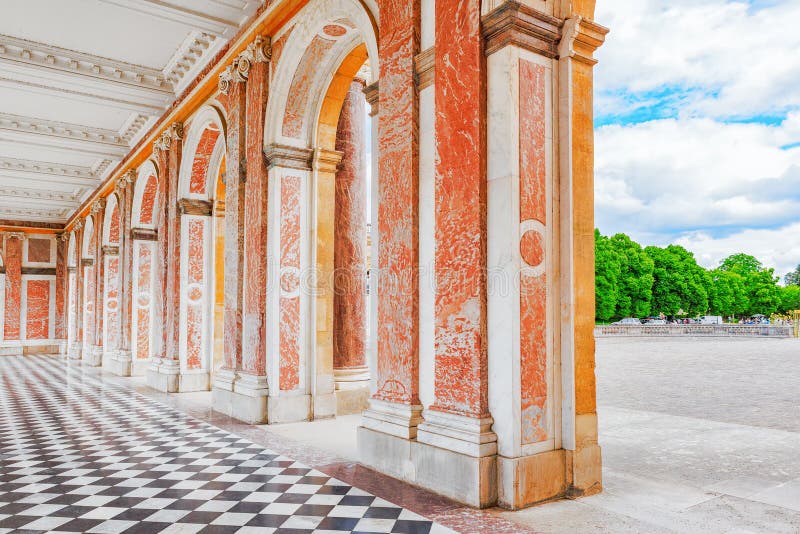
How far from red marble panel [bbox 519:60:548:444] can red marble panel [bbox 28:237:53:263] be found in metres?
31.4

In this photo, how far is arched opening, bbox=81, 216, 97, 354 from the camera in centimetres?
2323

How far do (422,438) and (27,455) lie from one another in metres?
5.31

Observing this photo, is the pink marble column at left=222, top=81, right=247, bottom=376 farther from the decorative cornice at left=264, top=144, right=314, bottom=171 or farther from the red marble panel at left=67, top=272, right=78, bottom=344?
the red marble panel at left=67, top=272, right=78, bottom=344

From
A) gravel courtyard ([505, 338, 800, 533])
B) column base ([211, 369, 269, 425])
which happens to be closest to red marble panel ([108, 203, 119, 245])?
column base ([211, 369, 269, 425])

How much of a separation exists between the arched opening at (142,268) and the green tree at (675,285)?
5260 cm

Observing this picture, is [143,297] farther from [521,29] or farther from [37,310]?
[37,310]

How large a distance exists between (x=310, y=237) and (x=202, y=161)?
204 inches

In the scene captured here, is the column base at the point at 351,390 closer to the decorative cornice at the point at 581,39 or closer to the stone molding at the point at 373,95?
the stone molding at the point at 373,95

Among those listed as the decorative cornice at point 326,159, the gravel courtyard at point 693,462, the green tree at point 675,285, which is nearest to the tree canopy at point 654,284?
the green tree at point 675,285

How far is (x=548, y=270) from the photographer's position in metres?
5.41

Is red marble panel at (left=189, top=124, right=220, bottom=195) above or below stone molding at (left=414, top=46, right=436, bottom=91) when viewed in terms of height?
above

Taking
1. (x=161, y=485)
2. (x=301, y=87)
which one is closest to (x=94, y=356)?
(x=301, y=87)

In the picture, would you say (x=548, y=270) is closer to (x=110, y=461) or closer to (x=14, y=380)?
(x=110, y=461)

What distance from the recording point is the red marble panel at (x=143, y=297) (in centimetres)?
1708
